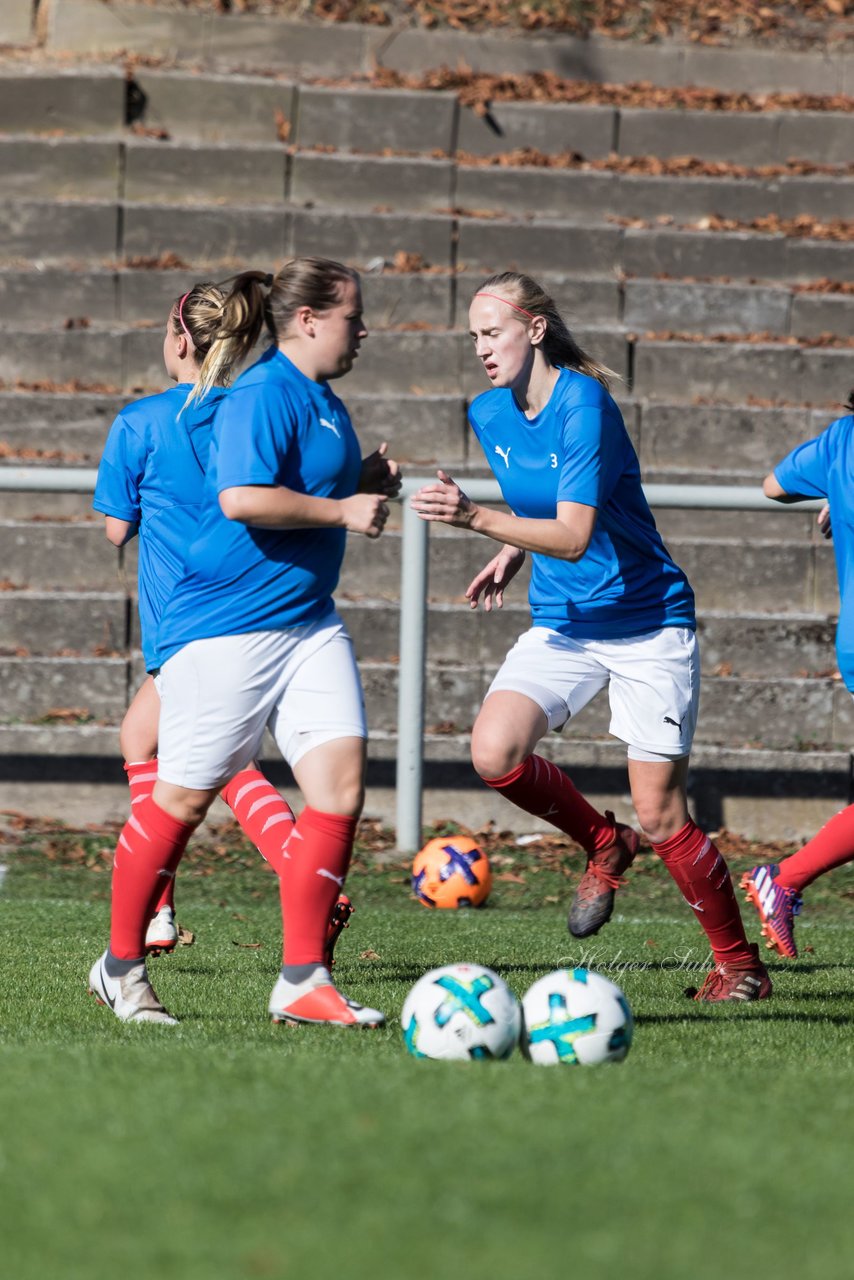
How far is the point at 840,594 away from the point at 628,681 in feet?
2.76

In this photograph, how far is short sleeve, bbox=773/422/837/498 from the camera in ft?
17.7

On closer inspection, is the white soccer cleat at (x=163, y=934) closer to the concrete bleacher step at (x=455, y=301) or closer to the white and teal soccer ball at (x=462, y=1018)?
the white and teal soccer ball at (x=462, y=1018)

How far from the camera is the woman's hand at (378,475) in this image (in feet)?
14.9

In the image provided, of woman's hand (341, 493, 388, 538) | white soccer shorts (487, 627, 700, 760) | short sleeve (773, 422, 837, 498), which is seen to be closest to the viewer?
woman's hand (341, 493, 388, 538)

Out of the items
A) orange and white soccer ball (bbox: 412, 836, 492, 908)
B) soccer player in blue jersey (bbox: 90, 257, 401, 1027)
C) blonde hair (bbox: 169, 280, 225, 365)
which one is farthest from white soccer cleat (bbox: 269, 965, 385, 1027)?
orange and white soccer ball (bbox: 412, 836, 492, 908)

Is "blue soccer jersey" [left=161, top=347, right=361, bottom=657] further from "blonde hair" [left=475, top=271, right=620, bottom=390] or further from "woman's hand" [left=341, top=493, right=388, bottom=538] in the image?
"blonde hair" [left=475, top=271, right=620, bottom=390]

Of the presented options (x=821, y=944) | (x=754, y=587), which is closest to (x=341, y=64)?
(x=754, y=587)

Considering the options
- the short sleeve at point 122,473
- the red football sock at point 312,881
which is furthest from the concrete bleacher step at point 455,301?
the red football sock at point 312,881

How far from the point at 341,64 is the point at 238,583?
10353 millimetres

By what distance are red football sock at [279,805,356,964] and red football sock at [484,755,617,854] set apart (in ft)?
3.59

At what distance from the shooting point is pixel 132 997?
446 cm

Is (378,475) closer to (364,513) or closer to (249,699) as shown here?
(364,513)

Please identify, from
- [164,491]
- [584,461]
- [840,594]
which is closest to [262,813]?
[164,491]

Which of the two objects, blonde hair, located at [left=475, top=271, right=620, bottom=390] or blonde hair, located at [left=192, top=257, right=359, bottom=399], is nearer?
blonde hair, located at [left=192, top=257, right=359, bottom=399]
